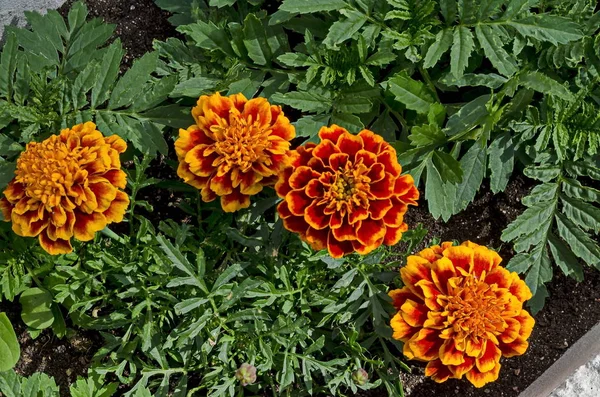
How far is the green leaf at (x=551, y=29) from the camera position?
186 cm

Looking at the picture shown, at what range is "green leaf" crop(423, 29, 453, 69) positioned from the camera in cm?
188

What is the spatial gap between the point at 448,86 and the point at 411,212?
0.46m

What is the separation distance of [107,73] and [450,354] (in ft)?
3.76

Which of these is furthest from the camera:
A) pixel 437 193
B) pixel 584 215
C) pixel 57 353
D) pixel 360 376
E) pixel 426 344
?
pixel 57 353

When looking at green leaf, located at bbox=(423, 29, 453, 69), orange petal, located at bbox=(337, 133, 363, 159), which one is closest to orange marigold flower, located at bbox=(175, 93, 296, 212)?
orange petal, located at bbox=(337, 133, 363, 159)

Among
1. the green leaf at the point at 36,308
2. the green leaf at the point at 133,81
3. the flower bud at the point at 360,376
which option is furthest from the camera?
the green leaf at the point at 36,308

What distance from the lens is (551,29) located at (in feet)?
6.14

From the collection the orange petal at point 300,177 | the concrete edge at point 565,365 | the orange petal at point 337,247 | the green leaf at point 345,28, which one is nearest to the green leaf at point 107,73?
the green leaf at point 345,28

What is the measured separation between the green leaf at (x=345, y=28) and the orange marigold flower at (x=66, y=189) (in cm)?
63

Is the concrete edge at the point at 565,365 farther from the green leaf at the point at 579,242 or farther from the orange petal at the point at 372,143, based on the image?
the orange petal at the point at 372,143

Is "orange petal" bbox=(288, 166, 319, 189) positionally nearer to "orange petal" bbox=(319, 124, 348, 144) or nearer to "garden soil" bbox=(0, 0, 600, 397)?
"orange petal" bbox=(319, 124, 348, 144)

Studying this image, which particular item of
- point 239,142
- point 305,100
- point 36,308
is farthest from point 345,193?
point 36,308

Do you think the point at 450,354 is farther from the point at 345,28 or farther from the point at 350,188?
the point at 345,28

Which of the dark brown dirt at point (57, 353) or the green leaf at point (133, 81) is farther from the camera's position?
the dark brown dirt at point (57, 353)
